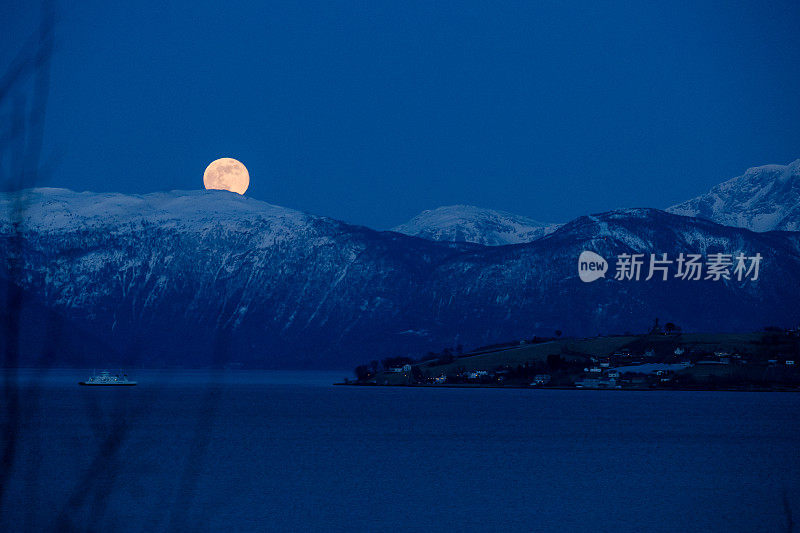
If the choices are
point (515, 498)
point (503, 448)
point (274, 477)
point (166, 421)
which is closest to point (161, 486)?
point (274, 477)

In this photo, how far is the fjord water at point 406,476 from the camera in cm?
5934

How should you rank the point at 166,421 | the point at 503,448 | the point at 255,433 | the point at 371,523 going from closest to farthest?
the point at 371,523 → the point at 503,448 → the point at 255,433 → the point at 166,421

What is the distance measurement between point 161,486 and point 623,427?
95.7 metres

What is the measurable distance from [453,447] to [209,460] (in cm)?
3202

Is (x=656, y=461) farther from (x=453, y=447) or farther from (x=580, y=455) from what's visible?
(x=453, y=447)

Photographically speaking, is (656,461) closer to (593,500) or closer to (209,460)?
(593,500)

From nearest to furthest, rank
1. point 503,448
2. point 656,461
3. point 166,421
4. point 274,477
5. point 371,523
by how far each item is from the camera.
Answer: point 371,523, point 274,477, point 656,461, point 503,448, point 166,421

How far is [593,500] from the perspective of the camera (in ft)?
240

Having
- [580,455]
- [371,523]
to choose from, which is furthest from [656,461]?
[371,523]

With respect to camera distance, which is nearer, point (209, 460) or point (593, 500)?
point (593, 500)

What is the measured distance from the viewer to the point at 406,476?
86.3 meters

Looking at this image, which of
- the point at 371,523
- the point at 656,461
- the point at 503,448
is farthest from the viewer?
the point at 503,448

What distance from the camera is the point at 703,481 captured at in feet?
280

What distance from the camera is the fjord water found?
59.3 meters
